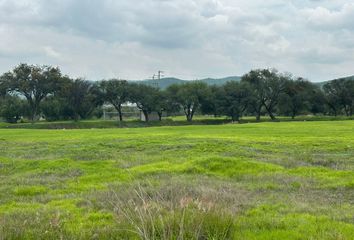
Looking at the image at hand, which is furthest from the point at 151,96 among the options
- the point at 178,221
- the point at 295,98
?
the point at 178,221

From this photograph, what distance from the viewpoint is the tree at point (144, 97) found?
103938 mm

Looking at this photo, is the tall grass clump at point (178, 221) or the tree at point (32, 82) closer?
the tall grass clump at point (178, 221)

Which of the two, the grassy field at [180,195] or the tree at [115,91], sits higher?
the tree at [115,91]

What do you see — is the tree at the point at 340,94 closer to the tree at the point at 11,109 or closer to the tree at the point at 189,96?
the tree at the point at 189,96

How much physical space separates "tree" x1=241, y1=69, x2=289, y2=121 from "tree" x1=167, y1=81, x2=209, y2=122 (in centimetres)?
1176

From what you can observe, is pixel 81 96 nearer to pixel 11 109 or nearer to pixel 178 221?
pixel 11 109

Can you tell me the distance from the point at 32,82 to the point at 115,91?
17.1 metres

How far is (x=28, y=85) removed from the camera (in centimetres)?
9794

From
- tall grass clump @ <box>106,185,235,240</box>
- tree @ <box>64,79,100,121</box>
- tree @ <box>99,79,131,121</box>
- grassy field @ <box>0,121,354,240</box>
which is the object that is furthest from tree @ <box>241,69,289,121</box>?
tall grass clump @ <box>106,185,235,240</box>

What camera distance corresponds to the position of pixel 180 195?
10180 mm

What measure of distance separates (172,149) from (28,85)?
78.3 metres

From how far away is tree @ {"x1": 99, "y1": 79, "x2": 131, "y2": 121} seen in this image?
10425cm

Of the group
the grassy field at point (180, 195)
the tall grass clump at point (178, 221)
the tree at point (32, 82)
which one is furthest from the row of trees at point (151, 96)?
the tall grass clump at point (178, 221)

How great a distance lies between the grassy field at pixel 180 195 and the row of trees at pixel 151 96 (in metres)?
77.4
